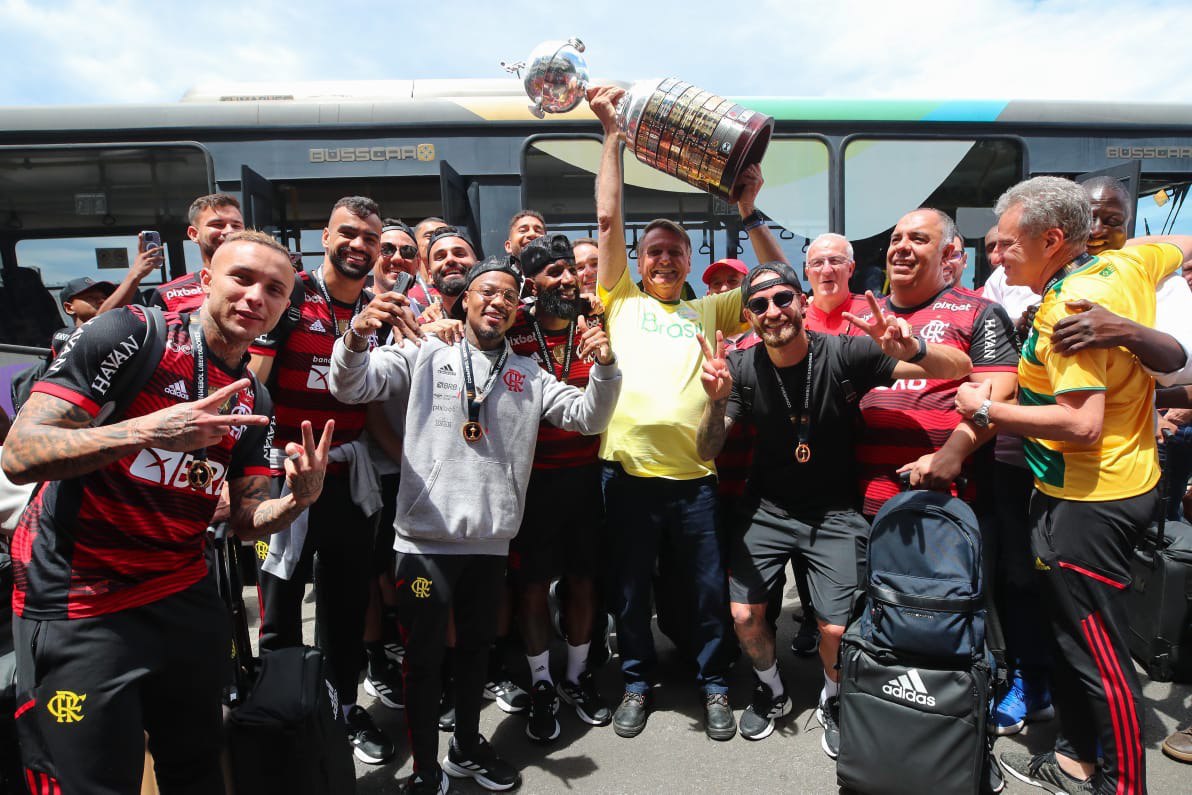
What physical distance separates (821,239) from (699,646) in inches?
86.4

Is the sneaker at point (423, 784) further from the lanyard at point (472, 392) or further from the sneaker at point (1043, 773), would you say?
the sneaker at point (1043, 773)

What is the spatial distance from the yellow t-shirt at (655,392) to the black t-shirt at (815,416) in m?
0.23

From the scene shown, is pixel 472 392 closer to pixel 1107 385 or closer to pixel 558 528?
pixel 558 528

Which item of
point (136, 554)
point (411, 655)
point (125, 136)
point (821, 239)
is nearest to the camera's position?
point (136, 554)

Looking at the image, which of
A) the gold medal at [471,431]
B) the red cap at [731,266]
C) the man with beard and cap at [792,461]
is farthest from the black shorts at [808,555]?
Result: the red cap at [731,266]

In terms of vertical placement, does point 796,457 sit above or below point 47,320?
below

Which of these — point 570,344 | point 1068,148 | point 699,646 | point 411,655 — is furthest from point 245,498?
point 1068,148

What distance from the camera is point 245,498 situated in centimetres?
216

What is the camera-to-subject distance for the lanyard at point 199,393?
6.04ft

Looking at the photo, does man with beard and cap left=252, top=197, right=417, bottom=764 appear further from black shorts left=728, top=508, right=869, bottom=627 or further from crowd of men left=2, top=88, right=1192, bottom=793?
black shorts left=728, top=508, right=869, bottom=627

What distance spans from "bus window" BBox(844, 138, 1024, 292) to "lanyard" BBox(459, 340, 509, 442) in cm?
365

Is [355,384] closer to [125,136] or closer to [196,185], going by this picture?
[196,185]

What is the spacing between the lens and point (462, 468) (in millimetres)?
2557

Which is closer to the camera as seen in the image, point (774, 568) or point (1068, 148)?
point (774, 568)
